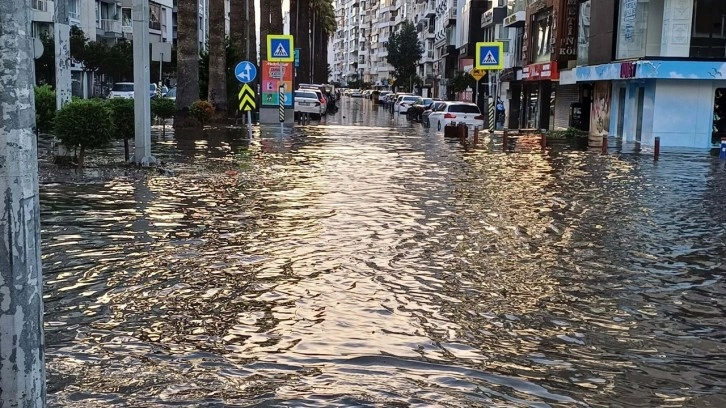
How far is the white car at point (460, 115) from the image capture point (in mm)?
41750

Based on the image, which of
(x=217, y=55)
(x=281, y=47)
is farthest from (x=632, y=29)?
(x=217, y=55)

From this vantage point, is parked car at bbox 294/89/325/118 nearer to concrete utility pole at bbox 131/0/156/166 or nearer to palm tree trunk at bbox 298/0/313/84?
concrete utility pole at bbox 131/0/156/166

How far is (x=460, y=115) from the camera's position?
4203cm

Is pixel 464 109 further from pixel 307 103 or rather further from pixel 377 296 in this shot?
pixel 377 296

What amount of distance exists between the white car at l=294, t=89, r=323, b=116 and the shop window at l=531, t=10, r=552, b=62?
42.9 feet

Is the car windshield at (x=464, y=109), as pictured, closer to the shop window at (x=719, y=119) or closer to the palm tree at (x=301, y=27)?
the shop window at (x=719, y=119)

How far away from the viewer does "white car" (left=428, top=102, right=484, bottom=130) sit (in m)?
41.8

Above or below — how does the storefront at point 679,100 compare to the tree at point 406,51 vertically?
below

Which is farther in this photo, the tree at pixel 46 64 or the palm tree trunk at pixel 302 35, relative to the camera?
the palm tree trunk at pixel 302 35

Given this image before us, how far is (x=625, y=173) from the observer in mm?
22672

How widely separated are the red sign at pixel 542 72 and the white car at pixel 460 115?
6.22m

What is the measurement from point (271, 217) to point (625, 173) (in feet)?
40.5

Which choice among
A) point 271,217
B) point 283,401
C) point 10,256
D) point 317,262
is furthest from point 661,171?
point 10,256

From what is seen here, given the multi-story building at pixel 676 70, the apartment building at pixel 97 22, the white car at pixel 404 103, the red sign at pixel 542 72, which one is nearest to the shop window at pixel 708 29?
the multi-story building at pixel 676 70
